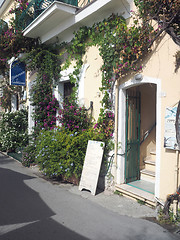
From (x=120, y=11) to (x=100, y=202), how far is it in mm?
4159

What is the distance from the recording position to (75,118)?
18.4 feet

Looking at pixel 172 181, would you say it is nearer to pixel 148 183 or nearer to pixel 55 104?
pixel 148 183

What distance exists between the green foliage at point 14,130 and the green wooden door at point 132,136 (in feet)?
16.9

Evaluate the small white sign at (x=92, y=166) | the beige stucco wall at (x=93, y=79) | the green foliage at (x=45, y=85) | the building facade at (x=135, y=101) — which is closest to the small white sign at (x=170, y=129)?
the building facade at (x=135, y=101)

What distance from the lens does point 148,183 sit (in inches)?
198

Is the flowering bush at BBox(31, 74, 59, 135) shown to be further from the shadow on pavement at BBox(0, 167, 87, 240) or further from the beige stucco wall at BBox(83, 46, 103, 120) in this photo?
the shadow on pavement at BBox(0, 167, 87, 240)

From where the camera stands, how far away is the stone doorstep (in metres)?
4.07

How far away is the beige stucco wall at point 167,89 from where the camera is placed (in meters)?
3.68

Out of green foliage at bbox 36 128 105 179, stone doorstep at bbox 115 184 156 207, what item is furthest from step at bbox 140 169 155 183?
green foliage at bbox 36 128 105 179

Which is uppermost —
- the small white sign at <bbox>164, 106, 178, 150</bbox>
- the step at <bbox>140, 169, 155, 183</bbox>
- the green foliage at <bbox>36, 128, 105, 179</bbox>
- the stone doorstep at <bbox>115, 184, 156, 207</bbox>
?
the small white sign at <bbox>164, 106, 178, 150</bbox>

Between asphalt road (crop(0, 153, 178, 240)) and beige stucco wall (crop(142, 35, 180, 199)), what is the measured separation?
0.78 m

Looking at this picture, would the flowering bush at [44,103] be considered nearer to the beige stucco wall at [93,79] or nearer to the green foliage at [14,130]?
the beige stucco wall at [93,79]

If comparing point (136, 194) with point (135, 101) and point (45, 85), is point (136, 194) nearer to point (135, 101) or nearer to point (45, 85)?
point (135, 101)

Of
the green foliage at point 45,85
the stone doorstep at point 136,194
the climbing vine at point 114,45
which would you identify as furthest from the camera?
the green foliage at point 45,85
